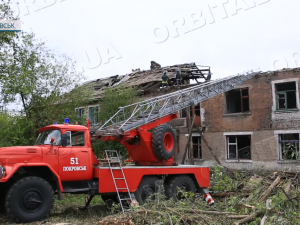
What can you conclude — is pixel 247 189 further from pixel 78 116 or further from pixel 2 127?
pixel 2 127

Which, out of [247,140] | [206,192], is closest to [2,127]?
[206,192]

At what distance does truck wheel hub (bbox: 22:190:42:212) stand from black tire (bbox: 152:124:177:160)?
3616mm

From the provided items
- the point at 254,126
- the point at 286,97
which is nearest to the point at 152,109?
the point at 254,126

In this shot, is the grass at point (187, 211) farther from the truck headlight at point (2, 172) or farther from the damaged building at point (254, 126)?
the damaged building at point (254, 126)

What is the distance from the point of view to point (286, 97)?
1795 centimetres

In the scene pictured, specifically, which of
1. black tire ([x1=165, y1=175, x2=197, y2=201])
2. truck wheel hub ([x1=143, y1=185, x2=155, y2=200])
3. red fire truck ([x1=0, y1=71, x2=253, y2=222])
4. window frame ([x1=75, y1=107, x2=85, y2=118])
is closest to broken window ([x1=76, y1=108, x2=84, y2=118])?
window frame ([x1=75, y1=107, x2=85, y2=118])

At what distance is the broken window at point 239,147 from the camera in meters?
18.9

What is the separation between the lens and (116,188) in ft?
28.8

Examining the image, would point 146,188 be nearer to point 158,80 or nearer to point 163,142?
point 163,142

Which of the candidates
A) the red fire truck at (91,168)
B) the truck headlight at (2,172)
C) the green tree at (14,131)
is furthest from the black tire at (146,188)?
the green tree at (14,131)

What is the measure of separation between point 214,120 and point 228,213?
12.6 meters

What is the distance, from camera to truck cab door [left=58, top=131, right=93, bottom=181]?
8.65 m

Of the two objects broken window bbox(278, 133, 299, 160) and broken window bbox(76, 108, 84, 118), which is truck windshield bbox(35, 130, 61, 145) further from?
broken window bbox(278, 133, 299, 160)

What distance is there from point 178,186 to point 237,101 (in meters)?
11.8
